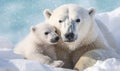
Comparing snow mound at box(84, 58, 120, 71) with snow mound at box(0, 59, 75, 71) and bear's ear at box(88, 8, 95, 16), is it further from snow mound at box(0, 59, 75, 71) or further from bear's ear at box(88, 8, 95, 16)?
bear's ear at box(88, 8, 95, 16)

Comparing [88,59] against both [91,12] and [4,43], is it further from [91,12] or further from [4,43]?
[4,43]

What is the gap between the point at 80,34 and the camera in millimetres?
4879

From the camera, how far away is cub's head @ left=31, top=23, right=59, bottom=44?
192 inches

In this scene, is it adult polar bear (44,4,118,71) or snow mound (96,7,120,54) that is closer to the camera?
adult polar bear (44,4,118,71)

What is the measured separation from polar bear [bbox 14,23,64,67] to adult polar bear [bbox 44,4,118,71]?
101mm

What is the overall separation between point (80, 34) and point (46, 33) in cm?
40

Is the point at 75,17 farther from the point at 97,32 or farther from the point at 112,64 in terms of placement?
the point at 112,64

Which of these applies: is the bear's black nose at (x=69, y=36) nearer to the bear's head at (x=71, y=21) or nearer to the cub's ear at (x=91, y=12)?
the bear's head at (x=71, y=21)

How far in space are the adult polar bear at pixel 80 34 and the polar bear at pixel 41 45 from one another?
4.0 inches

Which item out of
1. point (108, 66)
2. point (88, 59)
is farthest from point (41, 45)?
point (108, 66)

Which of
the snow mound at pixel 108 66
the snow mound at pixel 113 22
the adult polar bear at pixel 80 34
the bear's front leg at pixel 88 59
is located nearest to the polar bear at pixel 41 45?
the adult polar bear at pixel 80 34

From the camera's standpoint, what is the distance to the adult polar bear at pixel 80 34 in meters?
4.58

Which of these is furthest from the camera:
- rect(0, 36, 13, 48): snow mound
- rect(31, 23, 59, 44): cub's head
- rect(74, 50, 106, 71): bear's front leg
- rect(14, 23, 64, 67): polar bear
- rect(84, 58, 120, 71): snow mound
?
rect(0, 36, 13, 48): snow mound

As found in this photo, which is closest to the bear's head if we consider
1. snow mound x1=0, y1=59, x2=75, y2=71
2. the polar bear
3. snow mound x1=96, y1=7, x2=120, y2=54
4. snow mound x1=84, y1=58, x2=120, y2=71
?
the polar bear
